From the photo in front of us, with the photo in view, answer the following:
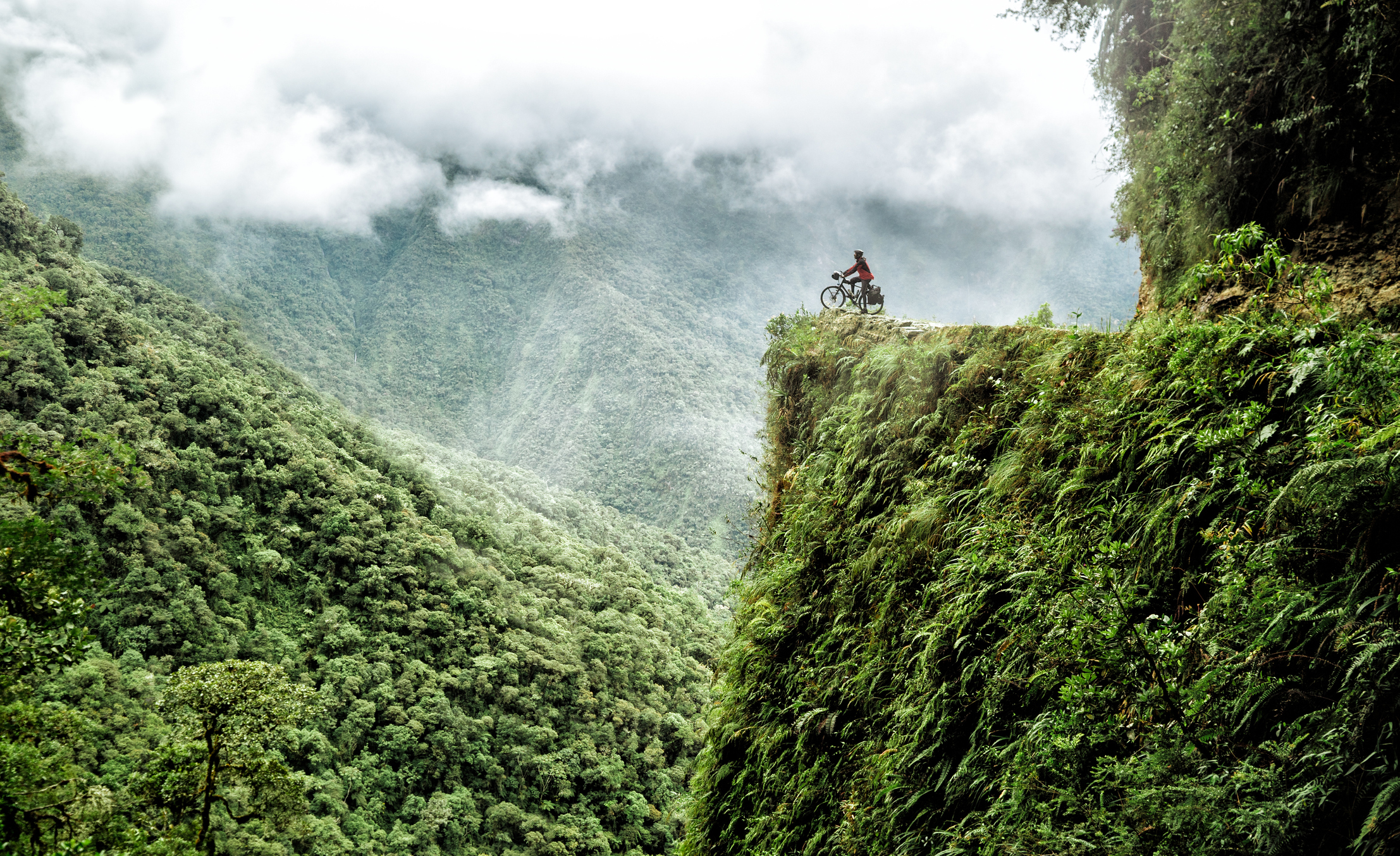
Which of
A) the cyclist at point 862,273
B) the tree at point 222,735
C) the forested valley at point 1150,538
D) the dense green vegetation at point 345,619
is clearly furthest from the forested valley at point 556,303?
the forested valley at point 1150,538

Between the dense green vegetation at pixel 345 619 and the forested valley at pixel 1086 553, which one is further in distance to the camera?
the dense green vegetation at pixel 345 619

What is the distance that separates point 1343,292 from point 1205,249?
4.01 ft

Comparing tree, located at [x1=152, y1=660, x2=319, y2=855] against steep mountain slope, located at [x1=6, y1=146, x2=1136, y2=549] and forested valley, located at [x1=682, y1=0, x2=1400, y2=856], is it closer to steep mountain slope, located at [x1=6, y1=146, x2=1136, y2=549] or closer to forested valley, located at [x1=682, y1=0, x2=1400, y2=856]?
forested valley, located at [x1=682, y1=0, x2=1400, y2=856]

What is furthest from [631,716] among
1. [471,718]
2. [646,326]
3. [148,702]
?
[646,326]

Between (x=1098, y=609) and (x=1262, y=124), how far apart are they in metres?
3.49

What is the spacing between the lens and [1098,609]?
3090 millimetres

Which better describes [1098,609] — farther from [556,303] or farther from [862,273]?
[556,303]

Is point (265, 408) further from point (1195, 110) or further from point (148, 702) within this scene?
point (1195, 110)

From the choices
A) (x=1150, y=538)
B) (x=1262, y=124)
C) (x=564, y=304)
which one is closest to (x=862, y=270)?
(x=1262, y=124)

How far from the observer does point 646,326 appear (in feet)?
485

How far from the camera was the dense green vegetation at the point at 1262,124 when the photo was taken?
3.72 m

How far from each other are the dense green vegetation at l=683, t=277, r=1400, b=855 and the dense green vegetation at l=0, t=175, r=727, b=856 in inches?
636

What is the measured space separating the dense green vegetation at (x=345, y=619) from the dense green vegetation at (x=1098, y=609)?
53.0 ft

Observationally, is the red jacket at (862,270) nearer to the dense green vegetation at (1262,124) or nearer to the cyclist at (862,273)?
the cyclist at (862,273)
